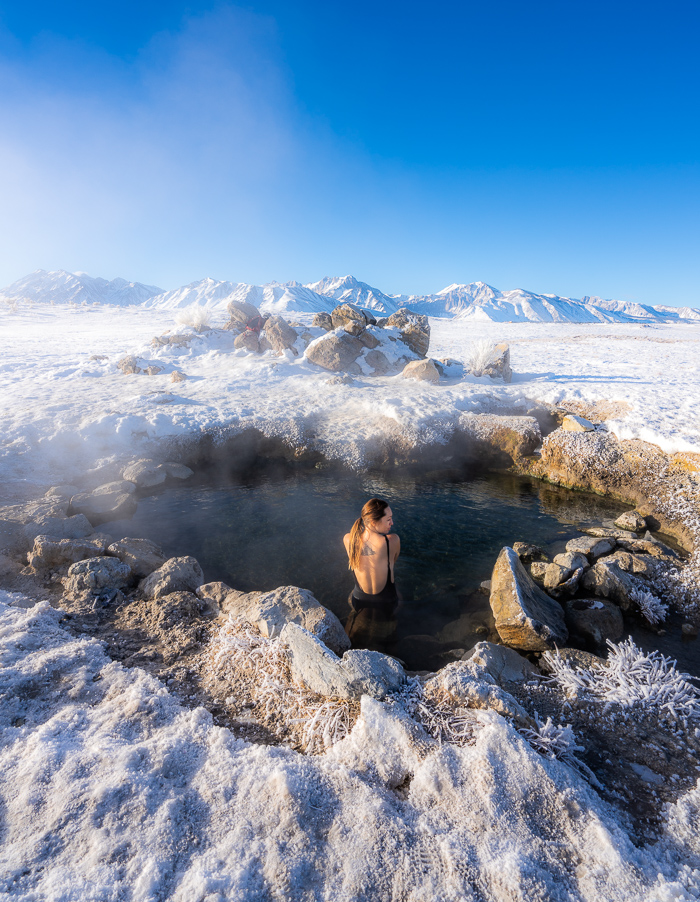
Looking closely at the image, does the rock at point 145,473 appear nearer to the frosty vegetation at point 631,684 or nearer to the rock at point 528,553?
the rock at point 528,553

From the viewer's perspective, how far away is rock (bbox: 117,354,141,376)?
59.8ft

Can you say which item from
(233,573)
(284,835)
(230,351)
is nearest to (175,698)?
(284,835)

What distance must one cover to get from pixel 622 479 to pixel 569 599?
213 inches

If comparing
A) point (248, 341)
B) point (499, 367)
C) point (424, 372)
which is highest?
point (248, 341)

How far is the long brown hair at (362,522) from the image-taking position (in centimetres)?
523

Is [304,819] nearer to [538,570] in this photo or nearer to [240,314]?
[538,570]

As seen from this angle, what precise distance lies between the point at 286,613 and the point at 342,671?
144 centimetres

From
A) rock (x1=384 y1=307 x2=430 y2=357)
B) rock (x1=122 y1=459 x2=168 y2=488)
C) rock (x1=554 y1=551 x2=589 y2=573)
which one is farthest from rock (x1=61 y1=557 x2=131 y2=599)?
rock (x1=384 y1=307 x2=430 y2=357)

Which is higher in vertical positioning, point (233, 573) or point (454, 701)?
point (454, 701)

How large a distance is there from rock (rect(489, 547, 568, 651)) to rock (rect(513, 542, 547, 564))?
1.47m

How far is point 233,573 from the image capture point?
683cm

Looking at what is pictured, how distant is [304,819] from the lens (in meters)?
2.49

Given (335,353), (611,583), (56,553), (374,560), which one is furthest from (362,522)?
(335,353)

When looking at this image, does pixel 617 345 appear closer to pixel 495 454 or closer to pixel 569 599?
pixel 495 454
